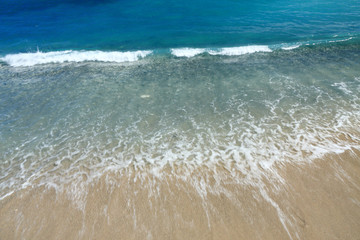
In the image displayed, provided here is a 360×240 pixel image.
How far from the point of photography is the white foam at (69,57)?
15.4 m

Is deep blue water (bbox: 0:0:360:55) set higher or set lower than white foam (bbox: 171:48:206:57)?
higher

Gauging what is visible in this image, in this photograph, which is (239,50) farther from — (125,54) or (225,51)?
(125,54)

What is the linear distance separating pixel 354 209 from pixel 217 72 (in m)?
9.37

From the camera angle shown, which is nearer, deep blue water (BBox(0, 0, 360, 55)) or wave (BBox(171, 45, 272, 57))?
wave (BBox(171, 45, 272, 57))

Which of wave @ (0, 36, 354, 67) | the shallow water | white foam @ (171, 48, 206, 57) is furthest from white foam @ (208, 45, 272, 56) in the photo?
the shallow water

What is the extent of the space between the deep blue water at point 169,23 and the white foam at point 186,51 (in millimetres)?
932

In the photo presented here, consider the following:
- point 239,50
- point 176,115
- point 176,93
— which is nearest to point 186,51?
point 239,50

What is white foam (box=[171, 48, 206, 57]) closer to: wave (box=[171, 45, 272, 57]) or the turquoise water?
wave (box=[171, 45, 272, 57])

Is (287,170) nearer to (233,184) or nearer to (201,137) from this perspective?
(233,184)

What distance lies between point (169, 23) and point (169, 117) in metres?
15.1

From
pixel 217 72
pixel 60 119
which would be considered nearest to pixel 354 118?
pixel 217 72

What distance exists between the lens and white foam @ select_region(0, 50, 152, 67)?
15.4 metres

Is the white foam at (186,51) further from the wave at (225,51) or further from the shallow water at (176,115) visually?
the shallow water at (176,115)

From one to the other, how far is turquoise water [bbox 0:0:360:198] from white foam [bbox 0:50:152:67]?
8 cm
